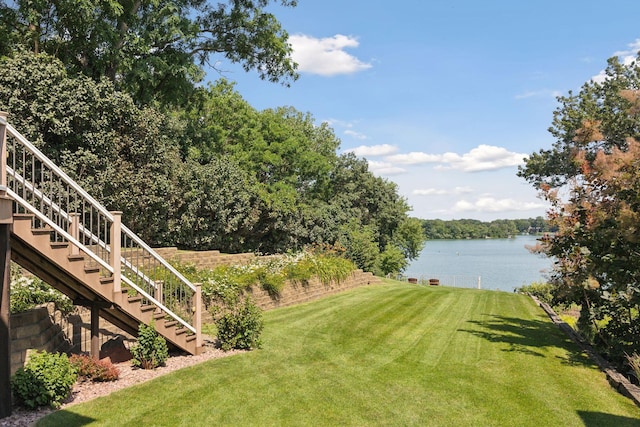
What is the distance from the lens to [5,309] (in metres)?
5.89

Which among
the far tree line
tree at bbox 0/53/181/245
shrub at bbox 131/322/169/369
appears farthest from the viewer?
the far tree line

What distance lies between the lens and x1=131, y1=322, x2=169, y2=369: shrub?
818cm

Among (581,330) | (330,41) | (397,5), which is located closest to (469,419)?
(581,330)

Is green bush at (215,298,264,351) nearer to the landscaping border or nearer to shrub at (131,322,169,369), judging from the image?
shrub at (131,322,169,369)

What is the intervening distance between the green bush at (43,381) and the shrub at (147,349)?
1.67 meters

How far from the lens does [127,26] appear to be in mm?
18875

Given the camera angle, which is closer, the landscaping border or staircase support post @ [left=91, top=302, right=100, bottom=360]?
the landscaping border

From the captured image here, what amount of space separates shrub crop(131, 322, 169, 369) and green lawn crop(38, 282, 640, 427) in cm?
58

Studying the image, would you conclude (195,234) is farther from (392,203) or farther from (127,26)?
(392,203)

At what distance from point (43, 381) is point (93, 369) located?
1296mm

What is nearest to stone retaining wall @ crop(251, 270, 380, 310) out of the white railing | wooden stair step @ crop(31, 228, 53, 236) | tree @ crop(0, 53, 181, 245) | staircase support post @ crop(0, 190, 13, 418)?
the white railing

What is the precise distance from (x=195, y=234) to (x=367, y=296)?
844 cm

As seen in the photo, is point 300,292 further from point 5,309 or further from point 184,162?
point 5,309

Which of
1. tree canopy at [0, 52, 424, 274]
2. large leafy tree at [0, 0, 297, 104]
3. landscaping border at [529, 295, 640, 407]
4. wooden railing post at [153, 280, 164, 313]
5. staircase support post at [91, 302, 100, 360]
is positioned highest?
large leafy tree at [0, 0, 297, 104]
